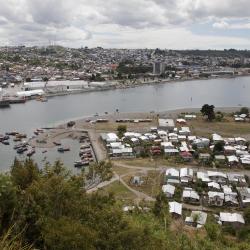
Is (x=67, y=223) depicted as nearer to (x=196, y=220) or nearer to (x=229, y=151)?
(x=196, y=220)

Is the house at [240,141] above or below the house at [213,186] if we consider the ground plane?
below

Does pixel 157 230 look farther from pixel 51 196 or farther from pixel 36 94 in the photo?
pixel 36 94

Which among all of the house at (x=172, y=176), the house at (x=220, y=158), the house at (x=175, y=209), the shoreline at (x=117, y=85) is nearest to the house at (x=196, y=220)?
the house at (x=175, y=209)

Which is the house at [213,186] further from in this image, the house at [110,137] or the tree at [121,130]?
the tree at [121,130]

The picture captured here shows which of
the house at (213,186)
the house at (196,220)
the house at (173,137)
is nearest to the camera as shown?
the house at (196,220)

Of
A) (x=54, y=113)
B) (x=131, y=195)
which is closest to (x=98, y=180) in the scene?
(x=131, y=195)

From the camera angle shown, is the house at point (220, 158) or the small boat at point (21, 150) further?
the small boat at point (21, 150)

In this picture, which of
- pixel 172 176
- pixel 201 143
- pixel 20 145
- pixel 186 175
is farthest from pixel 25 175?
pixel 20 145

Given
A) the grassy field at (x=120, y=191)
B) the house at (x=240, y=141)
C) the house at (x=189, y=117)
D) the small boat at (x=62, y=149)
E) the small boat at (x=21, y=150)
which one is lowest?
the small boat at (x=62, y=149)

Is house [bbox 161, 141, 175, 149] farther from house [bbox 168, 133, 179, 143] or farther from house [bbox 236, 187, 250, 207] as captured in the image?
house [bbox 236, 187, 250, 207]

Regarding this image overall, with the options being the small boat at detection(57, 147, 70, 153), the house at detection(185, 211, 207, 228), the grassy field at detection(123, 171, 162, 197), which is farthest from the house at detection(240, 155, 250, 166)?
the small boat at detection(57, 147, 70, 153)
